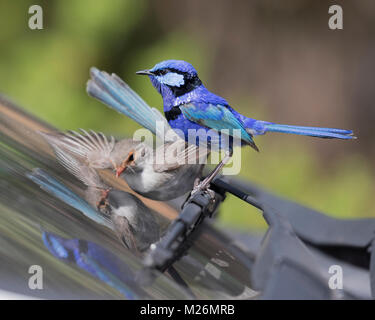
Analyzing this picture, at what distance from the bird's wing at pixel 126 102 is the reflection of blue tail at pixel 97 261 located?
1.74 ft

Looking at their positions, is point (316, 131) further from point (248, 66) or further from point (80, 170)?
point (248, 66)

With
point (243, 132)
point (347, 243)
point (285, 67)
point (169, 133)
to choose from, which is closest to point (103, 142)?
point (169, 133)

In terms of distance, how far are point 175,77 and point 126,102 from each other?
25 centimetres

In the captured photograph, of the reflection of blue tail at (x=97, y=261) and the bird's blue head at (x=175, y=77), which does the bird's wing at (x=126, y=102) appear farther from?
the reflection of blue tail at (x=97, y=261)

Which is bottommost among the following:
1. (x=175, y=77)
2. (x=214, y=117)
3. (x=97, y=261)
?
(x=97, y=261)

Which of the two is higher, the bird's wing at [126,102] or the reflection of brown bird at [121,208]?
the bird's wing at [126,102]

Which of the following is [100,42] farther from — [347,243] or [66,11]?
[347,243]

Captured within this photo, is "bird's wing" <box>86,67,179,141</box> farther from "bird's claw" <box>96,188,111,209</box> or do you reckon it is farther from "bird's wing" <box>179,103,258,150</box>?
"bird's claw" <box>96,188,111,209</box>

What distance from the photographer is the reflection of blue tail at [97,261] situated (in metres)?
0.91

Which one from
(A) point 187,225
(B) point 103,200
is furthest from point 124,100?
(A) point 187,225

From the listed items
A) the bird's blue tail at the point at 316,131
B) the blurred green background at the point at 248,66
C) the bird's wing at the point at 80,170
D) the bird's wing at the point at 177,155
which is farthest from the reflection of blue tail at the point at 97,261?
the blurred green background at the point at 248,66

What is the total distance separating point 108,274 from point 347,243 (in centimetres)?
74

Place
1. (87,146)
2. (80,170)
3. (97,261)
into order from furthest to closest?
1. (87,146)
2. (80,170)
3. (97,261)

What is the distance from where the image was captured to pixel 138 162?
4.02 feet
